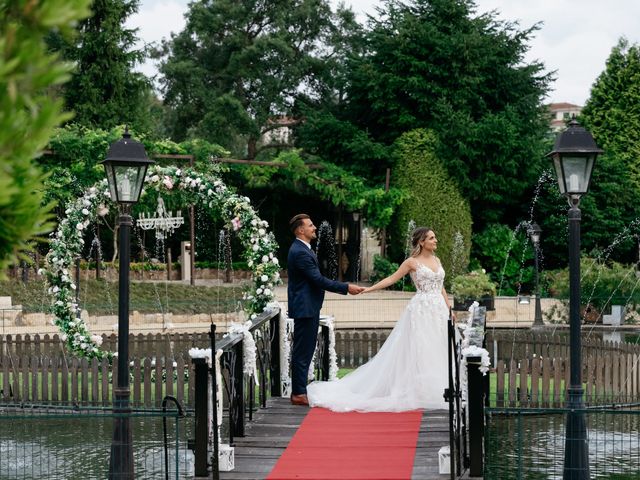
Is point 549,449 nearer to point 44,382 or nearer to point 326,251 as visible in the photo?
point 44,382

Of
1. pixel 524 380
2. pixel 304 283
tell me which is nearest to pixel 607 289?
pixel 524 380

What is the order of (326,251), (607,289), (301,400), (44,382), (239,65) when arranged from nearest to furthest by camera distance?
1. (301,400)
2. (44,382)
3. (607,289)
4. (326,251)
5. (239,65)

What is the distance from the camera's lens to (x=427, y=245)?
1041cm

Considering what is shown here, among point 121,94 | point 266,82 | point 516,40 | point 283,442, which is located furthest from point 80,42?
point 283,442

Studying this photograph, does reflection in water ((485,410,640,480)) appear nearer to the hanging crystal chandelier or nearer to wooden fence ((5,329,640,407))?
wooden fence ((5,329,640,407))

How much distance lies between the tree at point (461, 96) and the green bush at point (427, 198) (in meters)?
0.48

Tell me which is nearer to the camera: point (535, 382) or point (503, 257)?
point (535, 382)

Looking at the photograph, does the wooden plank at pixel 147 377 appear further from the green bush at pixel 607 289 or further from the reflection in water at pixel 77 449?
the green bush at pixel 607 289

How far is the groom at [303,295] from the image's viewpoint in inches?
395

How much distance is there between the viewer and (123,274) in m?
9.08

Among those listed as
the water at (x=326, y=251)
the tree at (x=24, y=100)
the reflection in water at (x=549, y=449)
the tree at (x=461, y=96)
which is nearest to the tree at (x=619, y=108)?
the tree at (x=461, y=96)

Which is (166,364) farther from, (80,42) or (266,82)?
(266,82)

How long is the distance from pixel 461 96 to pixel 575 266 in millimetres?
29037

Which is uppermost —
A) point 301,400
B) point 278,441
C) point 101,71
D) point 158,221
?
point 101,71
